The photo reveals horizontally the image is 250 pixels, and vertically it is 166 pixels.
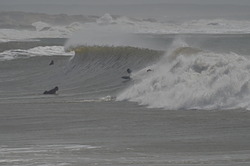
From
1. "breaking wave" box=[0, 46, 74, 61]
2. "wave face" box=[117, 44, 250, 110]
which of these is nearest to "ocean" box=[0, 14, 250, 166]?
"wave face" box=[117, 44, 250, 110]

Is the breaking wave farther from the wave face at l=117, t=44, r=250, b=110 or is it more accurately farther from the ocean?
the wave face at l=117, t=44, r=250, b=110

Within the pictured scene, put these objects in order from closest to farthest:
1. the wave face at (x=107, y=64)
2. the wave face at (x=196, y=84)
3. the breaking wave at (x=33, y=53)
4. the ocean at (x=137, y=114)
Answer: the ocean at (x=137, y=114), the wave face at (x=196, y=84), the wave face at (x=107, y=64), the breaking wave at (x=33, y=53)

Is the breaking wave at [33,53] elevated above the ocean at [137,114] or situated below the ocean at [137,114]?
above

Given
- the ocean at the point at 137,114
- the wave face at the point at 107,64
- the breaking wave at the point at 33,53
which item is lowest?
the ocean at the point at 137,114

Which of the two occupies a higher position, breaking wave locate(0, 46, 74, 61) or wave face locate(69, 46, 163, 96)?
breaking wave locate(0, 46, 74, 61)

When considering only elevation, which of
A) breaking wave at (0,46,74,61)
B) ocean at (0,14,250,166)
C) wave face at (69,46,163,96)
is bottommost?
ocean at (0,14,250,166)

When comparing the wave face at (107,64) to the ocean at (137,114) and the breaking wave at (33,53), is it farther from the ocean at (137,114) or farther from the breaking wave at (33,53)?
the breaking wave at (33,53)

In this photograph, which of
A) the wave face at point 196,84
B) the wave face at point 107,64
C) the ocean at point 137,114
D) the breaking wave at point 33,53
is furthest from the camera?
the breaking wave at point 33,53

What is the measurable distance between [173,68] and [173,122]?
23.9 feet

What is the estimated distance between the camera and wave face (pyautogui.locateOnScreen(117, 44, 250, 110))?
18047 millimetres

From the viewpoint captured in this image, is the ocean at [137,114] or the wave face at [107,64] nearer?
the ocean at [137,114]

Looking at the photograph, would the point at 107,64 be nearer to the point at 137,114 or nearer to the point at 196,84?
the point at 196,84

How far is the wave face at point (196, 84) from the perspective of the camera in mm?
18047

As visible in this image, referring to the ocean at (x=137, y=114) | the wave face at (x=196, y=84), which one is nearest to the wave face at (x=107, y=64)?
the ocean at (x=137, y=114)
